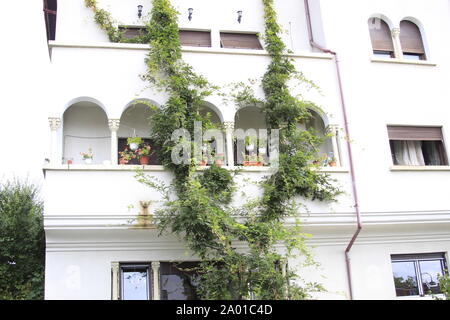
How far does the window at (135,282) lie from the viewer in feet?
45.8

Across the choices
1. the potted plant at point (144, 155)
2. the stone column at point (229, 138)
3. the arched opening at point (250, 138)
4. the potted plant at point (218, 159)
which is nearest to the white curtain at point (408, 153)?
the arched opening at point (250, 138)

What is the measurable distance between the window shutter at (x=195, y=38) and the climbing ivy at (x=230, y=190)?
1.47 m

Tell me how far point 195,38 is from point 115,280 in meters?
7.44

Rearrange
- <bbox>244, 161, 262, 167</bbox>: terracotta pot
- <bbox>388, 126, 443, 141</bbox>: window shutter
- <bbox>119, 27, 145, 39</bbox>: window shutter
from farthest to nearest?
<bbox>119, 27, 145, 39</bbox>: window shutter, <bbox>388, 126, 443, 141</bbox>: window shutter, <bbox>244, 161, 262, 167</bbox>: terracotta pot

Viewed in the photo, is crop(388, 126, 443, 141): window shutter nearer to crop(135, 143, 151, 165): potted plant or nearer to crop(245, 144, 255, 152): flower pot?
crop(245, 144, 255, 152): flower pot

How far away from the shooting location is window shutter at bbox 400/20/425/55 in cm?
1747

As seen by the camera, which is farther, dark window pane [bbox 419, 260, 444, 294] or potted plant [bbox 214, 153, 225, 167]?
dark window pane [bbox 419, 260, 444, 294]

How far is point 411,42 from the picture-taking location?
57.6 ft

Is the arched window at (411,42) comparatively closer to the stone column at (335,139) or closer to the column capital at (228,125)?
the stone column at (335,139)

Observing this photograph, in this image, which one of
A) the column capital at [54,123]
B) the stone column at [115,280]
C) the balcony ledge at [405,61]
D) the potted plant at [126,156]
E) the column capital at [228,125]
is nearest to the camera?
the stone column at [115,280]

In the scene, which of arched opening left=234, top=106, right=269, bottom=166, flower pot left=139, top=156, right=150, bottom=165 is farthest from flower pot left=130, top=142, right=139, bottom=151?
arched opening left=234, top=106, right=269, bottom=166

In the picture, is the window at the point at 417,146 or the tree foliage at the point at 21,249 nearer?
the tree foliage at the point at 21,249

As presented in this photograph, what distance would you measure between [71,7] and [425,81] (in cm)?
983

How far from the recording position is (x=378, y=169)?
1542cm
